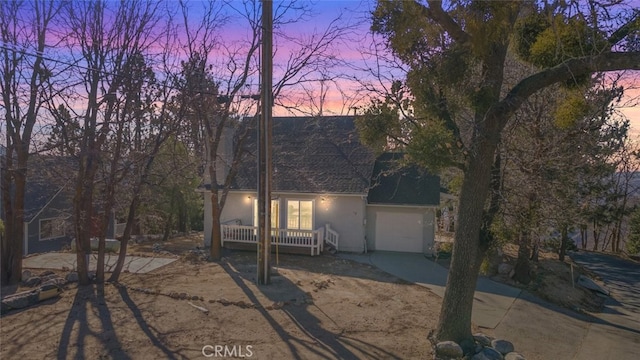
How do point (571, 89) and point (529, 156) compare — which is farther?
point (529, 156)

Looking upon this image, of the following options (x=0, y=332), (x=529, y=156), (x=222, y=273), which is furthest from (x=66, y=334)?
(x=529, y=156)

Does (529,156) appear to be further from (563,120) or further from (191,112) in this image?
(191,112)

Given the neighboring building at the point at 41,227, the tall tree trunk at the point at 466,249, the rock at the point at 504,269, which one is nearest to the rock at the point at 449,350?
the tall tree trunk at the point at 466,249

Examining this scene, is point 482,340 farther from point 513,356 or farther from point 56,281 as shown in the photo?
point 56,281

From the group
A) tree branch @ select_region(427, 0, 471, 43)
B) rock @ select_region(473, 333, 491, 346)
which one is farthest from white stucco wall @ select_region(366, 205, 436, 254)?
tree branch @ select_region(427, 0, 471, 43)

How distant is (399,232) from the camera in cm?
1717

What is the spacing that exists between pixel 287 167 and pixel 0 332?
12177mm

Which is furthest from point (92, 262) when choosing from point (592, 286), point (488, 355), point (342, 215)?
point (592, 286)

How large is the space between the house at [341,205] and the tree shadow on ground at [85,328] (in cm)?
763

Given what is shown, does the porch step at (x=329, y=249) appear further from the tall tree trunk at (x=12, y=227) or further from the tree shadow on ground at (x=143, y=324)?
the tall tree trunk at (x=12, y=227)

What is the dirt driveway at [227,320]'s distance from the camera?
6910 millimetres

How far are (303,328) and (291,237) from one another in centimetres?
853

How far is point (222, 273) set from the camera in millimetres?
12836

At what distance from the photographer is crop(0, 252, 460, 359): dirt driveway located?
6910 mm
